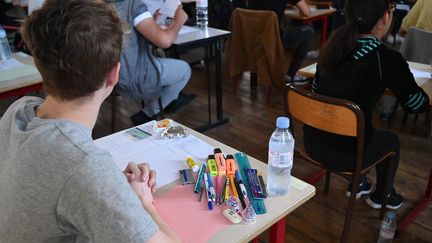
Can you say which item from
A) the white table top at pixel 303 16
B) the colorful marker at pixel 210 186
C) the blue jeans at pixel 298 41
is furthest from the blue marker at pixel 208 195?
the white table top at pixel 303 16

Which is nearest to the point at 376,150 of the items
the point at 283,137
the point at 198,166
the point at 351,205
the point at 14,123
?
the point at 351,205

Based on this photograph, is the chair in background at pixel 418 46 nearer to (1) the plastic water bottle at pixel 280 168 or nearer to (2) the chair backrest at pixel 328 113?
(2) the chair backrest at pixel 328 113

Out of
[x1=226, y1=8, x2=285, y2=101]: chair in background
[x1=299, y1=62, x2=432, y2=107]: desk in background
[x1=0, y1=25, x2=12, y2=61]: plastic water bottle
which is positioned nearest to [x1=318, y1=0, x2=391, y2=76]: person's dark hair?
[x1=299, y1=62, x2=432, y2=107]: desk in background

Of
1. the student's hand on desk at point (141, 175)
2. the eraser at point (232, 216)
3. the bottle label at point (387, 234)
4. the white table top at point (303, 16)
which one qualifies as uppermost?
the student's hand on desk at point (141, 175)

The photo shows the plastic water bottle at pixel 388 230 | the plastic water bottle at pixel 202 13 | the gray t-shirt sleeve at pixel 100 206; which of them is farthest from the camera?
the plastic water bottle at pixel 202 13

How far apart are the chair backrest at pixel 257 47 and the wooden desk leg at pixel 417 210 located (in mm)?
1575

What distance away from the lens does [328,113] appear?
148 centimetres

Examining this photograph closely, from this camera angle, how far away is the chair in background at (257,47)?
316 cm

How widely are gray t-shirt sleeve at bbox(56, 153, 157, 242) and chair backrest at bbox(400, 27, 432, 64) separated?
240 centimetres

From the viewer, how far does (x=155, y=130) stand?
1.34 meters

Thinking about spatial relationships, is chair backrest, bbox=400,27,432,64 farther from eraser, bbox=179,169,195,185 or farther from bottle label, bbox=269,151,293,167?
eraser, bbox=179,169,195,185

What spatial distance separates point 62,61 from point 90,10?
0.11m

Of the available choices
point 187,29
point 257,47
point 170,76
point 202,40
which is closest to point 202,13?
point 187,29

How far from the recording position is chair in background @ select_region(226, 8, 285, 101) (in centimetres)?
316
